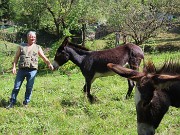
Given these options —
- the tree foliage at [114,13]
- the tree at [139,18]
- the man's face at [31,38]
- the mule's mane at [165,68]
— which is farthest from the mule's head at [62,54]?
the tree at [139,18]

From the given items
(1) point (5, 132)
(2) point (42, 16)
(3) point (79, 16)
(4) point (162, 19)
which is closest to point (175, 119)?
(1) point (5, 132)

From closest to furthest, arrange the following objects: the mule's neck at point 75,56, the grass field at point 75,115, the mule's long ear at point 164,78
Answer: the mule's long ear at point 164,78 → the grass field at point 75,115 → the mule's neck at point 75,56

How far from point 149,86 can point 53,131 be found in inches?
125

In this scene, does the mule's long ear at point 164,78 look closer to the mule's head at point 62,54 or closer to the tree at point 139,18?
the mule's head at point 62,54

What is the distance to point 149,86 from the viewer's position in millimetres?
2998

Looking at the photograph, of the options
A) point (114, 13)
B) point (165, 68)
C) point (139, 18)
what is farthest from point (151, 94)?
point (114, 13)

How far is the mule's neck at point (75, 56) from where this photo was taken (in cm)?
829

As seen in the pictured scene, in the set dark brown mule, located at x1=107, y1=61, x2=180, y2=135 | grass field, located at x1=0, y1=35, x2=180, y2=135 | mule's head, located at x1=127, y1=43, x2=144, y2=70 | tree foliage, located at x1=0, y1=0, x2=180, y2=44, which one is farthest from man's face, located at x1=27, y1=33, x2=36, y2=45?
tree foliage, located at x1=0, y1=0, x2=180, y2=44

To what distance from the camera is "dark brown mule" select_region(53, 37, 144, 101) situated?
8109 mm

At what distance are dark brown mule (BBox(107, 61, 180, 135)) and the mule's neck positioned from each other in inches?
205

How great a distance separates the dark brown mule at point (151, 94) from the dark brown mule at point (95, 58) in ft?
16.2

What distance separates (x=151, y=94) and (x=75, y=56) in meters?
5.42

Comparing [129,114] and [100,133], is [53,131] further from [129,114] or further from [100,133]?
[129,114]

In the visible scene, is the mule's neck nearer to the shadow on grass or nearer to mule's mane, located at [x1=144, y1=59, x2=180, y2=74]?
the shadow on grass
